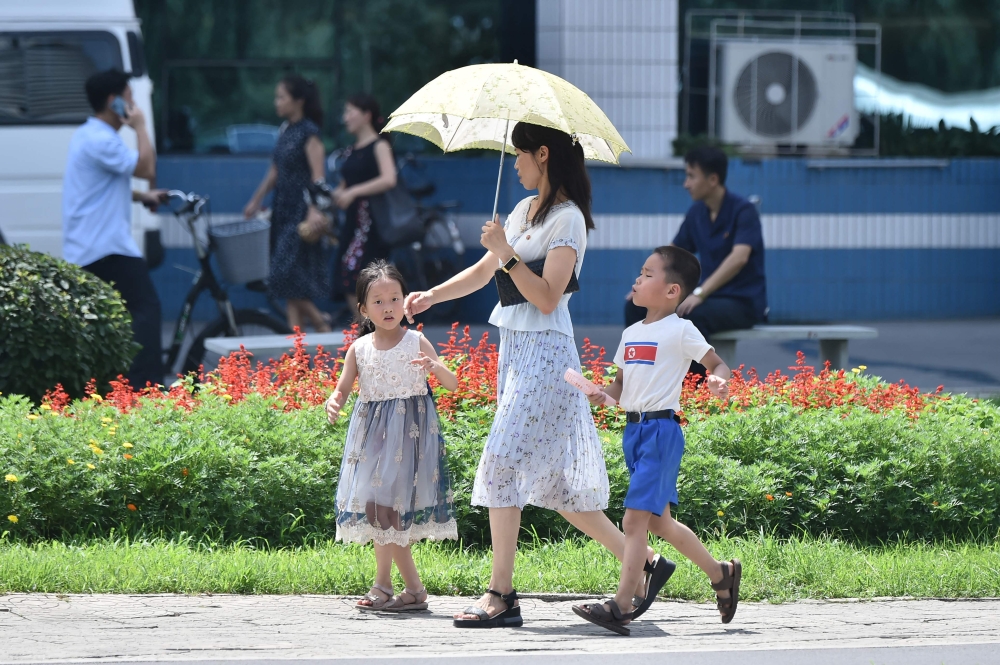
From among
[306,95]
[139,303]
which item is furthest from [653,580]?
[306,95]

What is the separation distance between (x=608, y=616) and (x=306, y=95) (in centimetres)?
608

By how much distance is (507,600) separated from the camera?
16.1ft

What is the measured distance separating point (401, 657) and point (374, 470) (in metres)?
0.80

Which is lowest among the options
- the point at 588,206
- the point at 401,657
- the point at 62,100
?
the point at 401,657

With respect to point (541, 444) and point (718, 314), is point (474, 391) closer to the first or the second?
point (541, 444)

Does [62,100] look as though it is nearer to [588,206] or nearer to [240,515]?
[240,515]

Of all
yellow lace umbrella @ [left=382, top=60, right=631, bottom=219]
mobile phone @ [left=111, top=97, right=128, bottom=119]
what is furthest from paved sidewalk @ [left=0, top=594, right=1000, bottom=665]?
mobile phone @ [left=111, top=97, right=128, bottom=119]

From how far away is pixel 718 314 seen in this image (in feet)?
28.5

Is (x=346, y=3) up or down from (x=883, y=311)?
up

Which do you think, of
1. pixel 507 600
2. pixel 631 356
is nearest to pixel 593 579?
pixel 507 600

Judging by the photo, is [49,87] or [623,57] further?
[623,57]

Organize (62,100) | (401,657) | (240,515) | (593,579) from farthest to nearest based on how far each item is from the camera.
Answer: (62,100)
(240,515)
(593,579)
(401,657)

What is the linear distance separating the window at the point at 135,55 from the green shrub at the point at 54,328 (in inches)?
151

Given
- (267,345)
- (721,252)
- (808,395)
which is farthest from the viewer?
(721,252)
